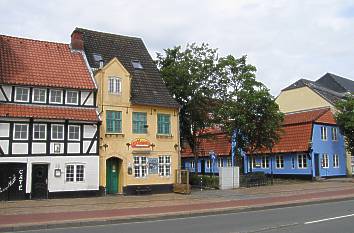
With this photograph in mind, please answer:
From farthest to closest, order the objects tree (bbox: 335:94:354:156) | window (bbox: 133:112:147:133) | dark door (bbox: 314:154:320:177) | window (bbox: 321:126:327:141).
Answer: window (bbox: 321:126:327:141) < tree (bbox: 335:94:354:156) < dark door (bbox: 314:154:320:177) < window (bbox: 133:112:147:133)

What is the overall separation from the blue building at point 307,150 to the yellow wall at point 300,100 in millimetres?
2567

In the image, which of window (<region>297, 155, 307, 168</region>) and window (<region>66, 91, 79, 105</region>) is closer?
window (<region>66, 91, 79, 105</region>)

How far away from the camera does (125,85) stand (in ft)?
102

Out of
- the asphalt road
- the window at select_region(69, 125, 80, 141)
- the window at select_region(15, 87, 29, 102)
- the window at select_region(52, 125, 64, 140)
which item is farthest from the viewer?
the window at select_region(69, 125, 80, 141)

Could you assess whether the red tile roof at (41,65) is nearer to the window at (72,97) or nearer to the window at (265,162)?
the window at (72,97)

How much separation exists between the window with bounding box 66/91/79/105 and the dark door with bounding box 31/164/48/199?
4.54 m

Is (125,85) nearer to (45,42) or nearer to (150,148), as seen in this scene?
(150,148)

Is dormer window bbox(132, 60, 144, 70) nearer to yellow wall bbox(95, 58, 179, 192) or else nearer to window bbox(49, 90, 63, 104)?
yellow wall bbox(95, 58, 179, 192)

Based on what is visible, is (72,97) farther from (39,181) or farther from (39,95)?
(39,181)

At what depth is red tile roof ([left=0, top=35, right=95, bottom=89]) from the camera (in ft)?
92.3

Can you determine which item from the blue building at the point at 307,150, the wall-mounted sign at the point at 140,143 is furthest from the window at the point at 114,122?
the blue building at the point at 307,150

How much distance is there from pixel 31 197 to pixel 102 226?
13019mm

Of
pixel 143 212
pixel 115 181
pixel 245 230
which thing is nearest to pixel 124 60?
pixel 115 181

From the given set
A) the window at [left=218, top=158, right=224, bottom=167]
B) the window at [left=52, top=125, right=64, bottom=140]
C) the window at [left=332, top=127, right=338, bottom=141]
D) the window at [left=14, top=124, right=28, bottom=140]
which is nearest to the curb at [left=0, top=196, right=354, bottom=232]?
the window at [left=52, top=125, right=64, bottom=140]
